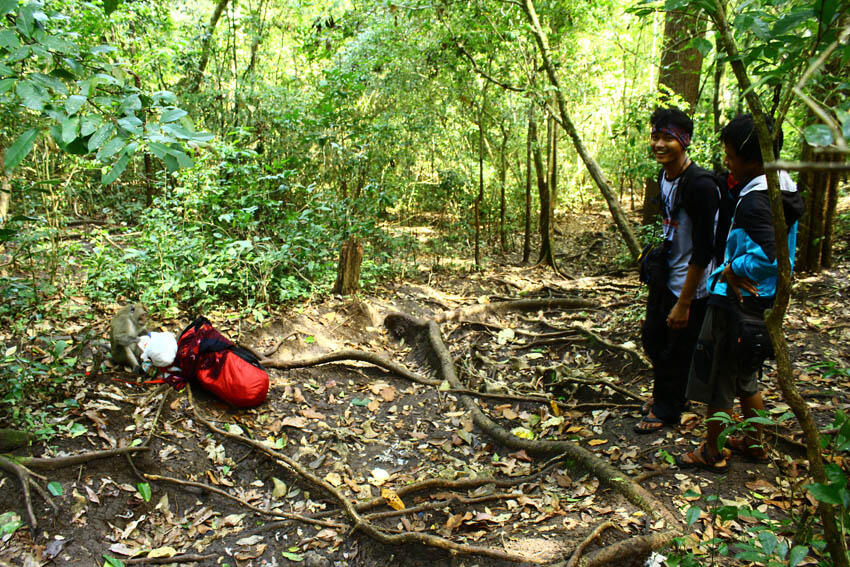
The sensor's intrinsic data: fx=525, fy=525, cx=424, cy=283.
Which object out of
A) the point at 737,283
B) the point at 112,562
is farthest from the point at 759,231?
the point at 112,562

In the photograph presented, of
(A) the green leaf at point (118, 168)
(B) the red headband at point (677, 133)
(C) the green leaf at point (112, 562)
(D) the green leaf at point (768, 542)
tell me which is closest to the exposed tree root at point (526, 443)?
(D) the green leaf at point (768, 542)

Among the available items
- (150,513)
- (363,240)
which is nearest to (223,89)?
(363,240)

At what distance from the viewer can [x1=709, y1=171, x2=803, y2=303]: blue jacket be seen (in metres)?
2.62

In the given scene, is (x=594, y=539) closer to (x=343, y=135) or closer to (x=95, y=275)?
(x=95, y=275)

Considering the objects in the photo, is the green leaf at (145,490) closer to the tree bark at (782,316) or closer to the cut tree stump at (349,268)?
the tree bark at (782,316)

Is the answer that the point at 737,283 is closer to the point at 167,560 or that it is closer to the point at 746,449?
the point at 746,449

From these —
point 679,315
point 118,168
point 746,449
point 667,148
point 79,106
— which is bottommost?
point 746,449

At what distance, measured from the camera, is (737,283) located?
283 cm

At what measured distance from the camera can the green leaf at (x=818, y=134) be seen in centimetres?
103

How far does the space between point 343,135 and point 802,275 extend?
6.96m

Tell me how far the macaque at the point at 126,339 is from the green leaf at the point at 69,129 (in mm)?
2902

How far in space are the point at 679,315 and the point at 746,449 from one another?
0.87m

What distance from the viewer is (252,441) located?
13.5ft

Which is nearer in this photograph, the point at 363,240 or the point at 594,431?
the point at 594,431
